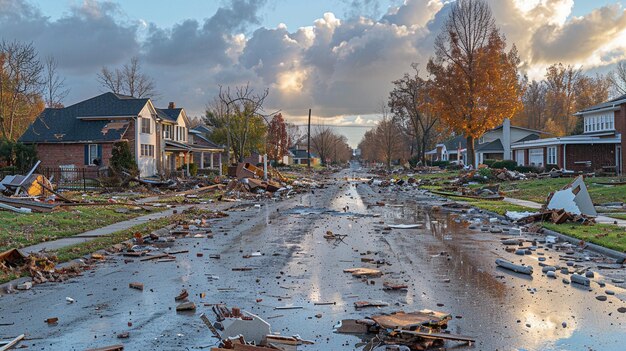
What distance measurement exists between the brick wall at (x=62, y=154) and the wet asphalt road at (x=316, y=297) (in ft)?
131

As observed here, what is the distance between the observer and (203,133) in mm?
87000

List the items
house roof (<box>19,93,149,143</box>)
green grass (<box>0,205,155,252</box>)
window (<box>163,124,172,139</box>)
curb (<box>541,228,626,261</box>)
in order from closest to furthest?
curb (<box>541,228,626,261</box>), green grass (<box>0,205,155,252</box>), house roof (<box>19,93,149,143</box>), window (<box>163,124,172,139</box>)

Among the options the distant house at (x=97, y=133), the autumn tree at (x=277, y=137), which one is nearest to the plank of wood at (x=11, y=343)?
the distant house at (x=97, y=133)

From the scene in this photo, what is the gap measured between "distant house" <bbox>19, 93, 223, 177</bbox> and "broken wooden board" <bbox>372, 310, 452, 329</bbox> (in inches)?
1813

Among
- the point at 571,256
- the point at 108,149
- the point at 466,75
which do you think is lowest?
the point at 571,256

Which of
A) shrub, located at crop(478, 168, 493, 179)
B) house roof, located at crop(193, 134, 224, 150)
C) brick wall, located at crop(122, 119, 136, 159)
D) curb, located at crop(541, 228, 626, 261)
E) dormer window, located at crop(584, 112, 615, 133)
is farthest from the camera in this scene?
house roof, located at crop(193, 134, 224, 150)

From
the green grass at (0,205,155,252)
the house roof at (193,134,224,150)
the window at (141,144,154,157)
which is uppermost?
the house roof at (193,134,224,150)

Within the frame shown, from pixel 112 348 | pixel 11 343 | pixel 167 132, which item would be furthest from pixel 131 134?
pixel 112 348

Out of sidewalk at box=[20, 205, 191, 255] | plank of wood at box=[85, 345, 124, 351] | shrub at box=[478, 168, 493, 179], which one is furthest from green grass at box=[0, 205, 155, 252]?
shrub at box=[478, 168, 493, 179]

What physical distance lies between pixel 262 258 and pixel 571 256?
689 centimetres

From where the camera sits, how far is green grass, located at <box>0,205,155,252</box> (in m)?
15.0

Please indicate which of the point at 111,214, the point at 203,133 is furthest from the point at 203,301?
the point at 203,133

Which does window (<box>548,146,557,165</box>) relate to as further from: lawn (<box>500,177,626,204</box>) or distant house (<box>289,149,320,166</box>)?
distant house (<box>289,149,320,166</box>)

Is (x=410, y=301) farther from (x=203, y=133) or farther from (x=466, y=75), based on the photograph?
(x=203, y=133)
